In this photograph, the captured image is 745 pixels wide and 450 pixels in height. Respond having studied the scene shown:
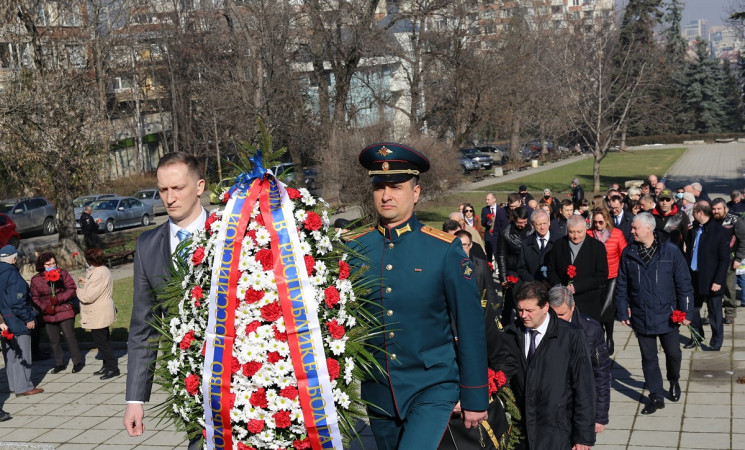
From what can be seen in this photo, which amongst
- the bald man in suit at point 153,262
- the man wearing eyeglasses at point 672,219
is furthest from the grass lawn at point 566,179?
the bald man in suit at point 153,262

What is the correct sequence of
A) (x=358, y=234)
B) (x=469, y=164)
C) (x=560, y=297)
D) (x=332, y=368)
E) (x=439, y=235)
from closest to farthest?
(x=332, y=368) < (x=439, y=235) < (x=358, y=234) < (x=560, y=297) < (x=469, y=164)

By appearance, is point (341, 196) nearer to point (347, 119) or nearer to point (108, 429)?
point (347, 119)

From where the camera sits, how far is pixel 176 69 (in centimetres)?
4934

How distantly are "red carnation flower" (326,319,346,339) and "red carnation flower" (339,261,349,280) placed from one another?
24 centimetres

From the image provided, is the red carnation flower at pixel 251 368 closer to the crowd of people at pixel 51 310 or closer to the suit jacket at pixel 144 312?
the suit jacket at pixel 144 312

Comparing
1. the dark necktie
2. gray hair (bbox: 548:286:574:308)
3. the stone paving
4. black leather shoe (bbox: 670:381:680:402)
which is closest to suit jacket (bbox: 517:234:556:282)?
the stone paving

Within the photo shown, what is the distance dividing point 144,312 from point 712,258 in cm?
883

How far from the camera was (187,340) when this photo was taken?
4.47 meters

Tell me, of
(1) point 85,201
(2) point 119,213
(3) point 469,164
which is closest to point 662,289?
(2) point 119,213

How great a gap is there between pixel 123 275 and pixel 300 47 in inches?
536

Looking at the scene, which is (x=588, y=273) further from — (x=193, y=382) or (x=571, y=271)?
(x=193, y=382)

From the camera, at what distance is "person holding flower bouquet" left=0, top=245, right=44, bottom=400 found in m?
11.1

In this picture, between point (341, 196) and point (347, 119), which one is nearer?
point (341, 196)

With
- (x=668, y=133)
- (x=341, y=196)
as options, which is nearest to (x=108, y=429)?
(x=341, y=196)
